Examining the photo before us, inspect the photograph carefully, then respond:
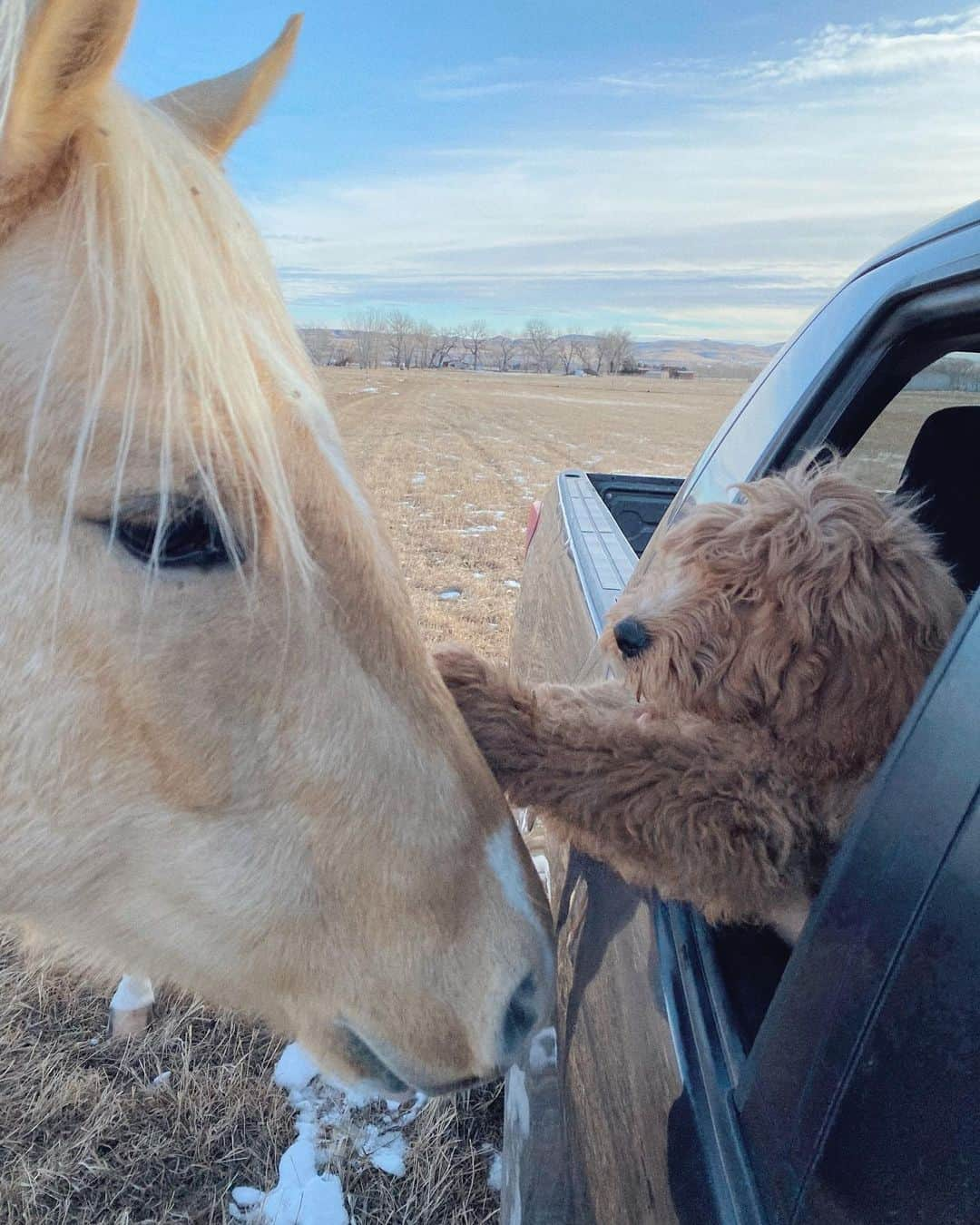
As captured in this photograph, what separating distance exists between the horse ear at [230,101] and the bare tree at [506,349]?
95749 millimetres

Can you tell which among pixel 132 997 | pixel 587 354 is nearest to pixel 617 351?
pixel 587 354

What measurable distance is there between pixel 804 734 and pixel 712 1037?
1.72ft

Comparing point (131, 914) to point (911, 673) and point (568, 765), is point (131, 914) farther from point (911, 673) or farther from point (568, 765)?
point (911, 673)

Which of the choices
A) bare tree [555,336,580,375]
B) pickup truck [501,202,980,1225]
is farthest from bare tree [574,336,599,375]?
pickup truck [501,202,980,1225]

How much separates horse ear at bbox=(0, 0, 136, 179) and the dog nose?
1266 mm

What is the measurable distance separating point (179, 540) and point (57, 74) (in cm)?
54

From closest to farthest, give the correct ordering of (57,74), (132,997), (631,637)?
(57,74)
(631,637)
(132,997)

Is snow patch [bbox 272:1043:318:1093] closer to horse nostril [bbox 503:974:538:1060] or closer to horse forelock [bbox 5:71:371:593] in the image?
horse nostril [bbox 503:974:538:1060]

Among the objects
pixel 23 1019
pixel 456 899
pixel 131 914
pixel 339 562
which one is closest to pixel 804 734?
pixel 456 899

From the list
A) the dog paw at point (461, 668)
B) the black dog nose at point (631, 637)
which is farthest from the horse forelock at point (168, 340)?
the black dog nose at point (631, 637)

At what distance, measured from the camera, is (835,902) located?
87cm

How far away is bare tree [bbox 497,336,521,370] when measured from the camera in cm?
9331

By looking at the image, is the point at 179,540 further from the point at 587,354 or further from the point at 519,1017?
the point at 587,354

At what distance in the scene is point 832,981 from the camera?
82 centimetres
